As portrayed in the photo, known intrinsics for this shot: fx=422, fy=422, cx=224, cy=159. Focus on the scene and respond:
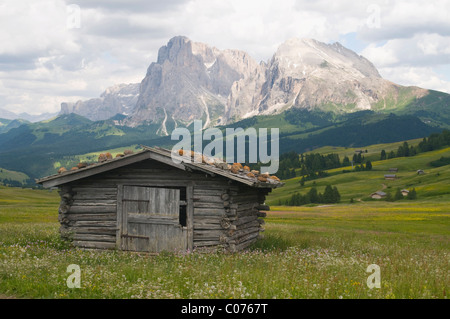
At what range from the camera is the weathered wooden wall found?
1806cm

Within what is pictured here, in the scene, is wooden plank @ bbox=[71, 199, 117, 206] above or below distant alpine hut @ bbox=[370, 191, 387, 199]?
above

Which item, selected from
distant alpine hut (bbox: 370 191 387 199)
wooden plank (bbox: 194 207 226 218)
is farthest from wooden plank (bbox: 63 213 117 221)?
distant alpine hut (bbox: 370 191 387 199)

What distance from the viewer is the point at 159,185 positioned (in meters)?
18.7

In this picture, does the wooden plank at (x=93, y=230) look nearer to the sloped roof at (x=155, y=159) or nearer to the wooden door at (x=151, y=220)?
the wooden door at (x=151, y=220)

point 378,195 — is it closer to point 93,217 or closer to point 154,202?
point 154,202

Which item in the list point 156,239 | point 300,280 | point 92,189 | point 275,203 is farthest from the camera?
point 275,203

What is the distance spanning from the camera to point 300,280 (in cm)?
1066

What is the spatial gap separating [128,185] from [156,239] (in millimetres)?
2774

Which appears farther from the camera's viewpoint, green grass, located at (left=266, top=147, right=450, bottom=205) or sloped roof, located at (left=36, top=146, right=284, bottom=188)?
green grass, located at (left=266, top=147, right=450, bottom=205)

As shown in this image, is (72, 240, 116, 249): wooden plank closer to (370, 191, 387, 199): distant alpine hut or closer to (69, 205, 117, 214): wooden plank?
(69, 205, 117, 214): wooden plank

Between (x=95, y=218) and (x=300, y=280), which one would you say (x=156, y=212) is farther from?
(x=300, y=280)

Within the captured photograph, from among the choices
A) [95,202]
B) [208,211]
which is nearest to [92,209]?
[95,202]

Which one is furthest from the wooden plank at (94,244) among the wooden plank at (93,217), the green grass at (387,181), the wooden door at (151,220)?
the green grass at (387,181)
